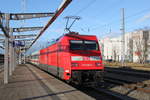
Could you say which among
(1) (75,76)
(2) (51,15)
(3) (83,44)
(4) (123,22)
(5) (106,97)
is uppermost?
(4) (123,22)

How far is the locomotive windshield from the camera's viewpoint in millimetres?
13490

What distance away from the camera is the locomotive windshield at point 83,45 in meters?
13.5

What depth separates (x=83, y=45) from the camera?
45.0ft

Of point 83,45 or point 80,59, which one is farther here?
point 83,45

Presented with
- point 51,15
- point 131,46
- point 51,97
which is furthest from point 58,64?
point 131,46

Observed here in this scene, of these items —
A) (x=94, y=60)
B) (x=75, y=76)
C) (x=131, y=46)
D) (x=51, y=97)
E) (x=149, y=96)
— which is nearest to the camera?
(x=51, y=97)

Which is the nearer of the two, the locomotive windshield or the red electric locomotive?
the red electric locomotive

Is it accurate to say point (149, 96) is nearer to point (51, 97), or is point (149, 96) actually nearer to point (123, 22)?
point (51, 97)

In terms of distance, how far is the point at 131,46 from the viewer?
86312 millimetres

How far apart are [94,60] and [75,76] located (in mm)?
1586

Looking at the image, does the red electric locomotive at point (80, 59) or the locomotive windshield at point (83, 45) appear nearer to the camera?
the red electric locomotive at point (80, 59)

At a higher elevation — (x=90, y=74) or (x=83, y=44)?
(x=83, y=44)

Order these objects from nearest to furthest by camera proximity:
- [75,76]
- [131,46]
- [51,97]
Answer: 1. [51,97]
2. [75,76]
3. [131,46]

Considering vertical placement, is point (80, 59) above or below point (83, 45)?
below
